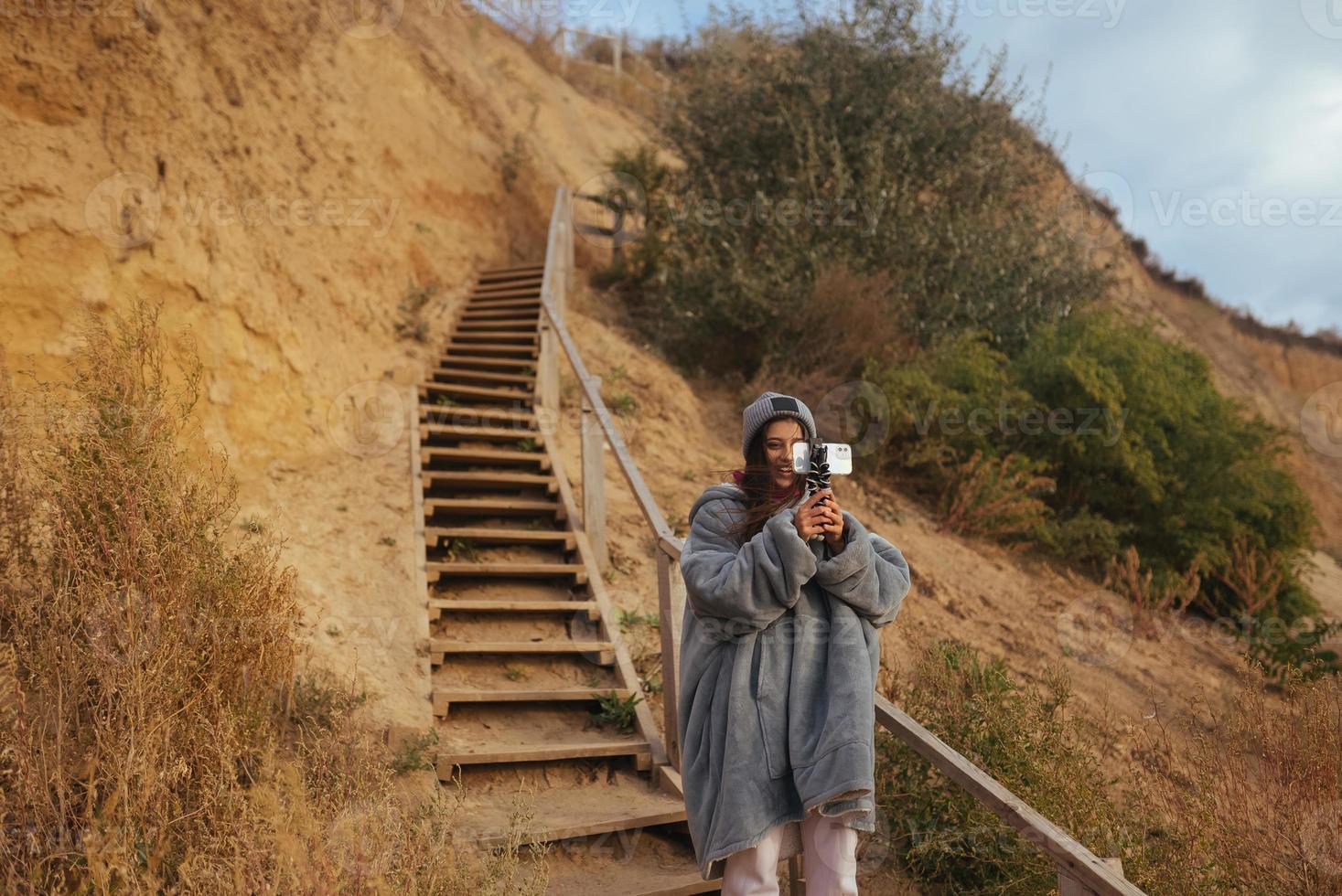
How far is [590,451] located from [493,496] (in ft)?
4.54

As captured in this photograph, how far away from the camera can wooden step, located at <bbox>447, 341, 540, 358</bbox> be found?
354 inches

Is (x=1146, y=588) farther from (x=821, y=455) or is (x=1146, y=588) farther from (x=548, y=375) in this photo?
(x=821, y=455)

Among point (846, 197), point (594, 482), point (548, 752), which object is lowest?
point (548, 752)

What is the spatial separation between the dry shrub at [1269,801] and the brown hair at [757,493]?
1.80m

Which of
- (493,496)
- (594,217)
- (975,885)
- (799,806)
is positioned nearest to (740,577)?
(799,806)

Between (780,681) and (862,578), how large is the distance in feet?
1.16

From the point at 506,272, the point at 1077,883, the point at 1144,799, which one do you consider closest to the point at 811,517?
the point at 1077,883

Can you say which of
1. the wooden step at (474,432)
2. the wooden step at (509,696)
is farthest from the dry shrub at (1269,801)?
the wooden step at (474,432)

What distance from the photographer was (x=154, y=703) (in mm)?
2770

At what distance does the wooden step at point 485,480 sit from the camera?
644cm

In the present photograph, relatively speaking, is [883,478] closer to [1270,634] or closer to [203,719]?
[1270,634]

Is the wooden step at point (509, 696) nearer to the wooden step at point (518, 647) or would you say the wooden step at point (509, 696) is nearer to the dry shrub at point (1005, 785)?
the wooden step at point (518, 647)

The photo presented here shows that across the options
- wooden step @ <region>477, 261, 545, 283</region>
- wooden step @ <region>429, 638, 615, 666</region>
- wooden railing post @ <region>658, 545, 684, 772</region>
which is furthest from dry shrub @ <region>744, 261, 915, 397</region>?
wooden railing post @ <region>658, 545, 684, 772</region>

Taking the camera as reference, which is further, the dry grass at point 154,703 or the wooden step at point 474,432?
the wooden step at point 474,432
